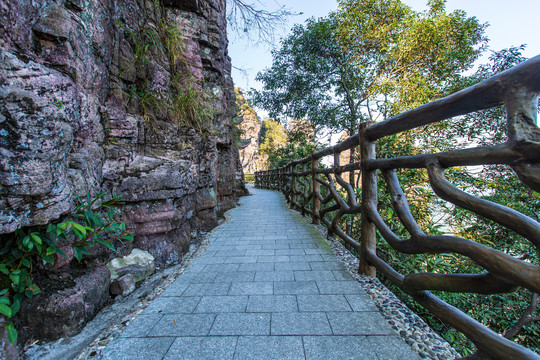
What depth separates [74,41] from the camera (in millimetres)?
1611

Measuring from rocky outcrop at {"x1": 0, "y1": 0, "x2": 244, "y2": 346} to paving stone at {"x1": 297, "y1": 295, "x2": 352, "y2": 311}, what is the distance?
4.67ft

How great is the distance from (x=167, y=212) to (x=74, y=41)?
159cm

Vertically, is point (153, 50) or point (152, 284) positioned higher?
point (153, 50)

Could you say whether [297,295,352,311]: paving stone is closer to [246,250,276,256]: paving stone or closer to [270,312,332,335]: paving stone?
[270,312,332,335]: paving stone

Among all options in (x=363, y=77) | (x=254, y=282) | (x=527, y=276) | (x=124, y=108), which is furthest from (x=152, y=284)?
(x=363, y=77)

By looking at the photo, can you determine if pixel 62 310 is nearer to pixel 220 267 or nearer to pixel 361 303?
pixel 220 267

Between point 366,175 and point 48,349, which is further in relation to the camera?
point 366,175

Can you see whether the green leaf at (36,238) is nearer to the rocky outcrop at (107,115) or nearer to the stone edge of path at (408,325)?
the rocky outcrop at (107,115)

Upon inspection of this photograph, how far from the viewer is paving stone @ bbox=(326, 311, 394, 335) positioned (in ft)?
4.50

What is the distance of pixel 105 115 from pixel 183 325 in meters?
1.88

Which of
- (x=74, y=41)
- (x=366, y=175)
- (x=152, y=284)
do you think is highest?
(x=74, y=41)

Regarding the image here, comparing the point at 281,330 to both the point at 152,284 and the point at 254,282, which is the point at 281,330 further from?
the point at 152,284

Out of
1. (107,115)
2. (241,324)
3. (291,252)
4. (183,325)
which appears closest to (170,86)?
(107,115)

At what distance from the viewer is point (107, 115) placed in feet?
7.15
